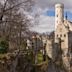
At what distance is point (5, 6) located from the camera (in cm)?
1423

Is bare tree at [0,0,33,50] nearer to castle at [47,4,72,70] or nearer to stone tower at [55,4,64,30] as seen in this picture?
castle at [47,4,72,70]

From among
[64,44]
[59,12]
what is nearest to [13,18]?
[64,44]

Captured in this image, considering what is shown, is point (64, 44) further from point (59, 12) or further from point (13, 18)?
point (13, 18)

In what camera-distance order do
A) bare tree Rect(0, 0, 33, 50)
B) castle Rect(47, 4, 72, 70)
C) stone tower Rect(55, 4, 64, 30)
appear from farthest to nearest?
1. stone tower Rect(55, 4, 64, 30)
2. castle Rect(47, 4, 72, 70)
3. bare tree Rect(0, 0, 33, 50)

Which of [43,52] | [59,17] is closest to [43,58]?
[43,52]

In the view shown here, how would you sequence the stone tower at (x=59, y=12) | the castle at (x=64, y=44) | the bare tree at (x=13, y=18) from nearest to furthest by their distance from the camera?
the bare tree at (x=13, y=18), the castle at (x=64, y=44), the stone tower at (x=59, y=12)

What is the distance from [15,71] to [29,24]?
1146cm

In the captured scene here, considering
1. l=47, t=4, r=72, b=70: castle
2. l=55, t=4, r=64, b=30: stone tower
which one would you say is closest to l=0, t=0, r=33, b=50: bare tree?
l=47, t=4, r=72, b=70: castle

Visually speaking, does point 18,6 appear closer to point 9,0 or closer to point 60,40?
point 9,0

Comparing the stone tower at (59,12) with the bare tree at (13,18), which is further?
the stone tower at (59,12)

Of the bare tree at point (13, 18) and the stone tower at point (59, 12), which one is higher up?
the stone tower at point (59, 12)

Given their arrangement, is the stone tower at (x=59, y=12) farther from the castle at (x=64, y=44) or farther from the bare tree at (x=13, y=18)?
the bare tree at (x=13, y=18)

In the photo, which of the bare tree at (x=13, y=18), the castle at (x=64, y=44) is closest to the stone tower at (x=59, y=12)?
the castle at (x=64, y=44)

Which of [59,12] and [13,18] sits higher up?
[59,12]
